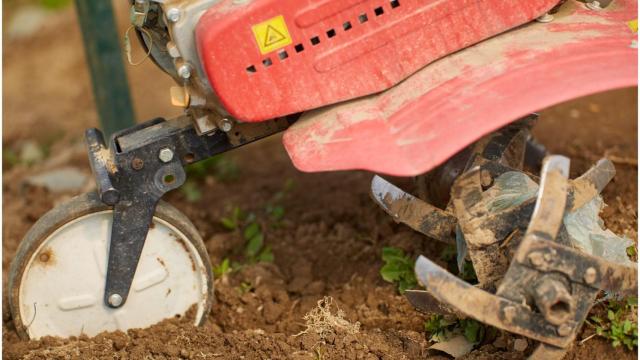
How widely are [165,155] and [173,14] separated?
475 mm

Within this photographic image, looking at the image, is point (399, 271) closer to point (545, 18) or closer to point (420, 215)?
point (420, 215)

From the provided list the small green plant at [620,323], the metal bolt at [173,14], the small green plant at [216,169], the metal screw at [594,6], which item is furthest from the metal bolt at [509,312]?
the small green plant at [216,169]

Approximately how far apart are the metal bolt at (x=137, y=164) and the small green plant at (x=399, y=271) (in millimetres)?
926

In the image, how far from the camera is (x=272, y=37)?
8.40 feet

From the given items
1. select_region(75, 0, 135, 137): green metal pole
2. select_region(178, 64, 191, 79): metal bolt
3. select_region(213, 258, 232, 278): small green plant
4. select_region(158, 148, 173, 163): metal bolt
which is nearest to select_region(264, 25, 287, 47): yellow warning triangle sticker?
select_region(178, 64, 191, 79): metal bolt

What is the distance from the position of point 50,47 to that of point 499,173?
4550 millimetres

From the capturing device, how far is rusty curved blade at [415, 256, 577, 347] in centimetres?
244

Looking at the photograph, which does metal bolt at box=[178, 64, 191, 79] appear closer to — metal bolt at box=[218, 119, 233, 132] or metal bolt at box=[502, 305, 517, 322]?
metal bolt at box=[218, 119, 233, 132]

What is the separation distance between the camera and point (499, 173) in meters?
2.71

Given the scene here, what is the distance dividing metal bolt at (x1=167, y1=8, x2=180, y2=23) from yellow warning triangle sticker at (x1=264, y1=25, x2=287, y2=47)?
249 mm

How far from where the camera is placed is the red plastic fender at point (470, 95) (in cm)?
237

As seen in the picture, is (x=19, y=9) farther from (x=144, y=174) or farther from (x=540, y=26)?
(x=540, y=26)

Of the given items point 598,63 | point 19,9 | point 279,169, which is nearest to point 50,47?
point 19,9

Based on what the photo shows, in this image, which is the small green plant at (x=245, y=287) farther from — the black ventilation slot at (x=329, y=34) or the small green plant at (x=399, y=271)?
the black ventilation slot at (x=329, y=34)
